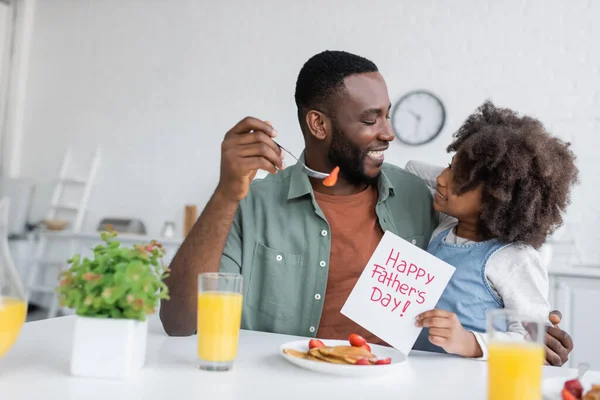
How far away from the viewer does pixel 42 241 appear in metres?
4.34

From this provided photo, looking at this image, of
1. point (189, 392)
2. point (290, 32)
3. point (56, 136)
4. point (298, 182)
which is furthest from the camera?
point (56, 136)

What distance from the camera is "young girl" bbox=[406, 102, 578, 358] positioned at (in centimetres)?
131

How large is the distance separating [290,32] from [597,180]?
207 cm

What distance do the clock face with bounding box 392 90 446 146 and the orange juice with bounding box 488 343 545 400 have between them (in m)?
3.10

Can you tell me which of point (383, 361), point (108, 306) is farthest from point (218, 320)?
point (383, 361)

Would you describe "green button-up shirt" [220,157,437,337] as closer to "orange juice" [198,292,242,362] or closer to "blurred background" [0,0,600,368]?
"orange juice" [198,292,242,362]

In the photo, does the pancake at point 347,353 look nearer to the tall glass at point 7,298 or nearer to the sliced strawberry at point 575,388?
the sliced strawberry at point 575,388

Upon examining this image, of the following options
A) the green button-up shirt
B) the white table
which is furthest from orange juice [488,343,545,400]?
the green button-up shirt

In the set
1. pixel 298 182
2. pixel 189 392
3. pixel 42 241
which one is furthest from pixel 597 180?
pixel 42 241

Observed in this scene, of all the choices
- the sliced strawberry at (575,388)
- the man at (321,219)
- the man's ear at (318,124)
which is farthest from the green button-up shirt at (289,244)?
the sliced strawberry at (575,388)

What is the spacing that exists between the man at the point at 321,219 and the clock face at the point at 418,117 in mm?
2146

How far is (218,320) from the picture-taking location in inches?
36.6

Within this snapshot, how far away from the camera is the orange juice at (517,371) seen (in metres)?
0.76

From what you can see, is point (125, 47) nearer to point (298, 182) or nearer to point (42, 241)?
point (42, 241)
